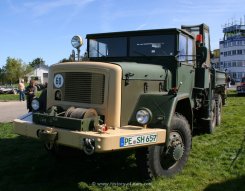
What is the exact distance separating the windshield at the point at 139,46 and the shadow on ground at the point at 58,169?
6.24 feet

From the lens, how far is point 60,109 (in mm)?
5875

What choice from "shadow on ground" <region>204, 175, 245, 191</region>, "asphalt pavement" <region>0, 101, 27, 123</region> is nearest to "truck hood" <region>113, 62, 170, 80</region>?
"shadow on ground" <region>204, 175, 245, 191</region>

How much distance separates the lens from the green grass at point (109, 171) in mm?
5465

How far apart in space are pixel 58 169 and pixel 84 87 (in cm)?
162

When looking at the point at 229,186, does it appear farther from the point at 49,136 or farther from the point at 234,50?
the point at 234,50

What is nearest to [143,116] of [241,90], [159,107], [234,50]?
[159,107]

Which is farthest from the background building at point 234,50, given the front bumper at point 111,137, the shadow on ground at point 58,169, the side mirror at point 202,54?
the front bumper at point 111,137

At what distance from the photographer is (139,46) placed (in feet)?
22.9

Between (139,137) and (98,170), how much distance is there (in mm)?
1582

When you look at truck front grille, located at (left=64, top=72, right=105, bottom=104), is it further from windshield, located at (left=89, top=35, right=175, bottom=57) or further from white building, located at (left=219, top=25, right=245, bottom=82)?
white building, located at (left=219, top=25, right=245, bottom=82)

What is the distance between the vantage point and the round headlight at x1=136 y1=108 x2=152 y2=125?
5316 mm

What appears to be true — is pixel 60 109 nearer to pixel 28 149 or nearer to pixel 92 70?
Result: pixel 92 70

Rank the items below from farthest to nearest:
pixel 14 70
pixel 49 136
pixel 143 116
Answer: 1. pixel 14 70
2. pixel 143 116
3. pixel 49 136

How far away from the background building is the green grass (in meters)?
76.6
